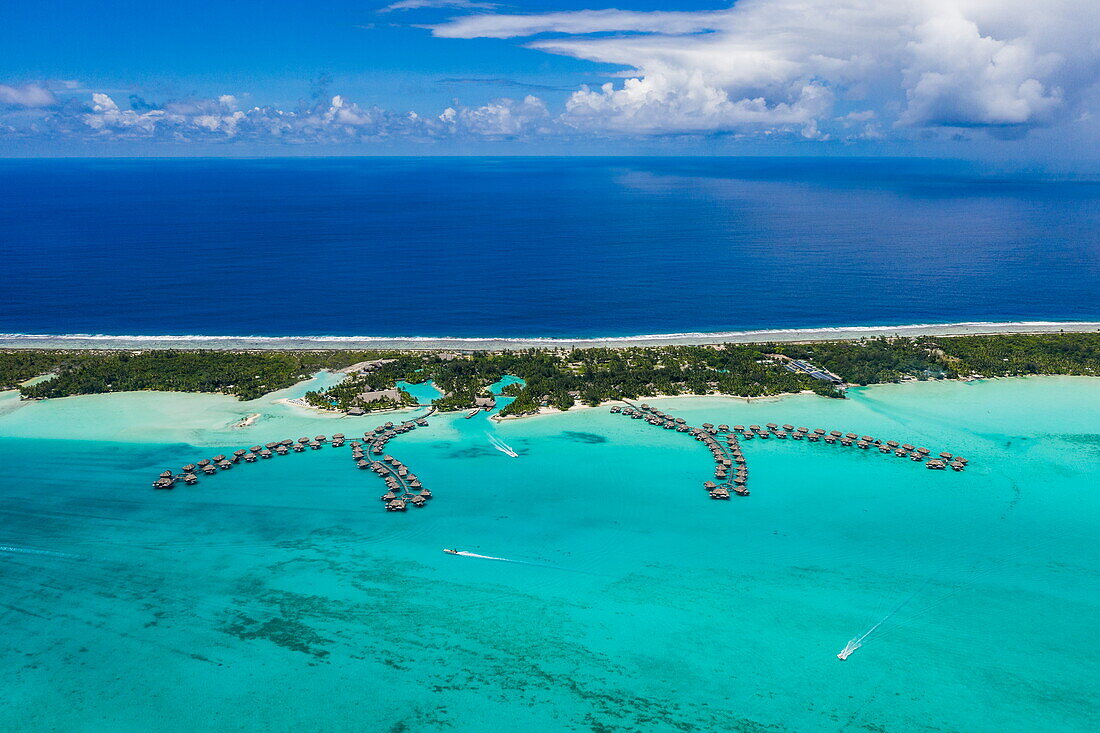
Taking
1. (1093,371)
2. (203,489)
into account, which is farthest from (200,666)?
(1093,371)

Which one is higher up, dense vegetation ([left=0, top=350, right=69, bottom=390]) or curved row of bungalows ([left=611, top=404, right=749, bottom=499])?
dense vegetation ([left=0, top=350, right=69, bottom=390])

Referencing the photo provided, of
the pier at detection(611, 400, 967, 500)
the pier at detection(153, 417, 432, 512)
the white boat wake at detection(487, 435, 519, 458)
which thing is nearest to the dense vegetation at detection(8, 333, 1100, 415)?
the white boat wake at detection(487, 435, 519, 458)

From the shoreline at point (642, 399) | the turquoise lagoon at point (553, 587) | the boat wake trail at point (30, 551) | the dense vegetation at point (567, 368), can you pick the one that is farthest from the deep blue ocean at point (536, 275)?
the boat wake trail at point (30, 551)

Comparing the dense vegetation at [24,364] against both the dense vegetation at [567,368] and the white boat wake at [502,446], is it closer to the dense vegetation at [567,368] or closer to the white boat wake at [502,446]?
the dense vegetation at [567,368]

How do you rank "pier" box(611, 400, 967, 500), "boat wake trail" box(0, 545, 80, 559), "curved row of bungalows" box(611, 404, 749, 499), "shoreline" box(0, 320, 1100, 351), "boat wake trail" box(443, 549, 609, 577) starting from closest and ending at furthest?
"boat wake trail" box(443, 549, 609, 577) → "boat wake trail" box(0, 545, 80, 559) → "curved row of bungalows" box(611, 404, 749, 499) → "pier" box(611, 400, 967, 500) → "shoreline" box(0, 320, 1100, 351)

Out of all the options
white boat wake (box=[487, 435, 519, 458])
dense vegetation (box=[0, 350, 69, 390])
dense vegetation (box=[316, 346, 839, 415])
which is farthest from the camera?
dense vegetation (box=[0, 350, 69, 390])

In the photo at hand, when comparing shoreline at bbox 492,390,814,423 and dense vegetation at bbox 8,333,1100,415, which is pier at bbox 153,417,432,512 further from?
shoreline at bbox 492,390,814,423

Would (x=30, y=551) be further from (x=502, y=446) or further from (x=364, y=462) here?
(x=502, y=446)
